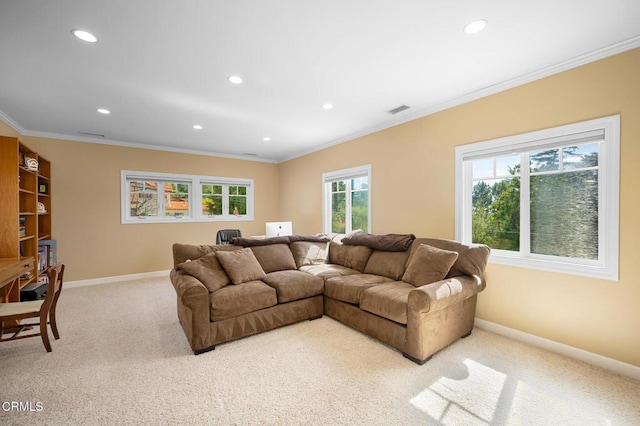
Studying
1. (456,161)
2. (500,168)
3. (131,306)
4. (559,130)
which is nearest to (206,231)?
(131,306)

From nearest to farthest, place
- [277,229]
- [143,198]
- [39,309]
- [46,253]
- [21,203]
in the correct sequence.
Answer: [39,309] → [21,203] → [46,253] → [277,229] → [143,198]

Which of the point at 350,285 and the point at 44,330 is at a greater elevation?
the point at 350,285

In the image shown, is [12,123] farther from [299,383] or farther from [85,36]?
[299,383]

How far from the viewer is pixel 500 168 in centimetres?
306

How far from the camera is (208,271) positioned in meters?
2.97

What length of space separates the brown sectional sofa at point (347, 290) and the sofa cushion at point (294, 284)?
1 cm

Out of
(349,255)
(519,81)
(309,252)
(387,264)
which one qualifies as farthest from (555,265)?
(309,252)

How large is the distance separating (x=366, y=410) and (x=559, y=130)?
2.88 metres

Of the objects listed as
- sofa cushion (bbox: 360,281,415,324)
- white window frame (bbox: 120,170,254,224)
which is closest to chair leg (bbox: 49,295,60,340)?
white window frame (bbox: 120,170,254,224)

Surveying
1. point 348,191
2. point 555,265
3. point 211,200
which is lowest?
point 555,265

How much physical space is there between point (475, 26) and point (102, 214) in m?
6.02

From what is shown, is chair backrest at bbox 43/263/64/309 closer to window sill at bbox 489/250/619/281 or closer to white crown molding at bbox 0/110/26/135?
white crown molding at bbox 0/110/26/135

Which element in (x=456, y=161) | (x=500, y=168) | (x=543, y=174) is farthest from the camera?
(x=456, y=161)

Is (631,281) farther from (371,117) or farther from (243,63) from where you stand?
(243,63)
